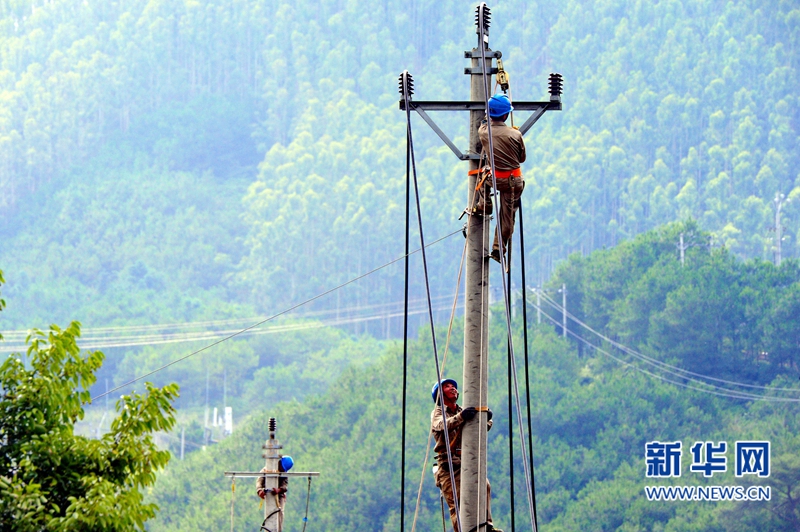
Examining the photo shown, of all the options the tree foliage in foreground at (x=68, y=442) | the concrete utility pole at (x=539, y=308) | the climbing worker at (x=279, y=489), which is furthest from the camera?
the concrete utility pole at (x=539, y=308)

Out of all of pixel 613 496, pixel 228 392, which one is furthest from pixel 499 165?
pixel 228 392

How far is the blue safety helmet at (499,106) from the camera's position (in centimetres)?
1183

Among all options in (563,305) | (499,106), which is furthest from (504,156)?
(563,305)

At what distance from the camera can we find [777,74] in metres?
198

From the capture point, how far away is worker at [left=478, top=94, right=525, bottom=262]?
39.1 ft

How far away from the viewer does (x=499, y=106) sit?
1193cm

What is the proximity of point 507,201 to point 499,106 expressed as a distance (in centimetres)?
86

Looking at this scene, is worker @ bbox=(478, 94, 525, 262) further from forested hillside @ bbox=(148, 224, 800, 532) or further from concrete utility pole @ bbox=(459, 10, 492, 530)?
forested hillside @ bbox=(148, 224, 800, 532)

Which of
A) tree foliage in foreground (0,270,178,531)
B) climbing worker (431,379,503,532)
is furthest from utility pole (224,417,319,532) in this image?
tree foliage in foreground (0,270,178,531)

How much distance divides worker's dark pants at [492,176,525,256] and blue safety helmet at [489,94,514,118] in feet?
1.85

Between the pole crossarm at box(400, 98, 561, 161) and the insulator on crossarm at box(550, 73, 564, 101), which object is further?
the insulator on crossarm at box(550, 73, 564, 101)

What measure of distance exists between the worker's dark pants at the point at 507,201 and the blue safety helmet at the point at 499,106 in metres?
0.56

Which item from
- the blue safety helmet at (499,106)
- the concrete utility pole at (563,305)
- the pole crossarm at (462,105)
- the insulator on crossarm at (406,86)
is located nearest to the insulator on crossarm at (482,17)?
the blue safety helmet at (499,106)

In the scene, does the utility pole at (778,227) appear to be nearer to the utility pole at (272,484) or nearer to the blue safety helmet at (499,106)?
the utility pole at (272,484)
